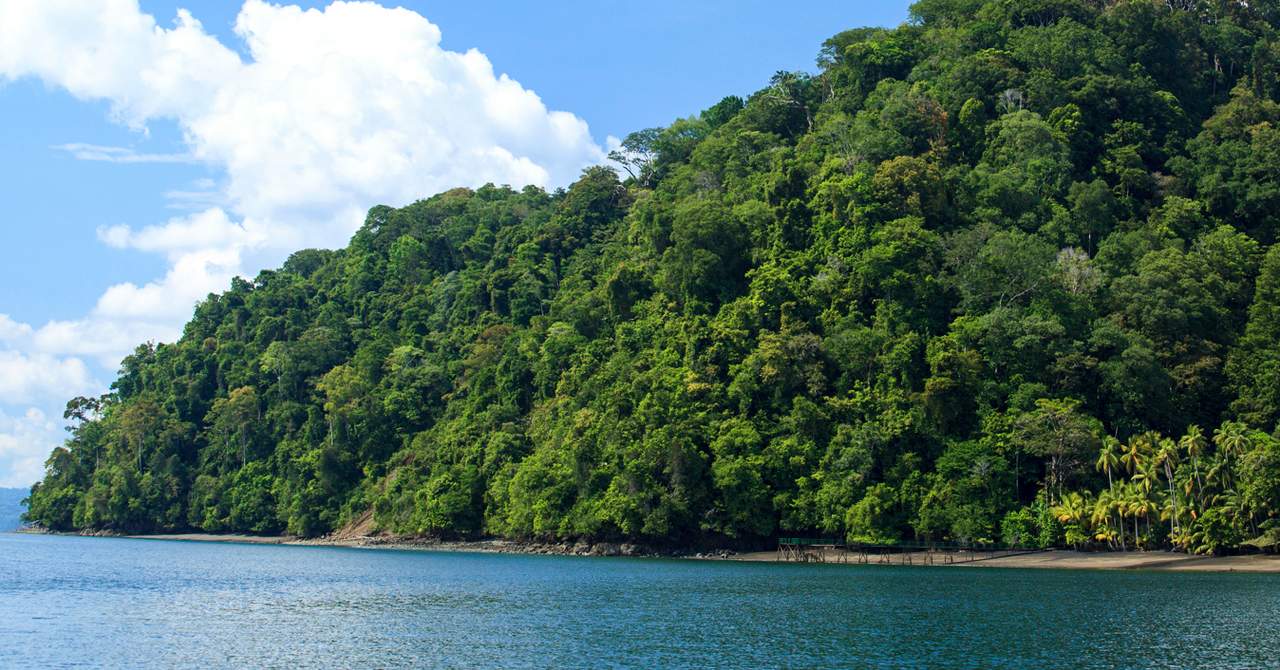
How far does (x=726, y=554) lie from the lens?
8775 cm

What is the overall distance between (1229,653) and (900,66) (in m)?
89.4

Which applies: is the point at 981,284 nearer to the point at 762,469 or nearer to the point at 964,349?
the point at 964,349

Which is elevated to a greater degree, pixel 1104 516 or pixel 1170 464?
pixel 1170 464

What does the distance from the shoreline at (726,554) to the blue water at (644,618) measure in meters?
3.27

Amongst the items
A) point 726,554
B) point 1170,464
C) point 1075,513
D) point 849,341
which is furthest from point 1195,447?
point 726,554

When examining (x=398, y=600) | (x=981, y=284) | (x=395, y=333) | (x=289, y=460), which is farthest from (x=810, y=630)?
(x=395, y=333)

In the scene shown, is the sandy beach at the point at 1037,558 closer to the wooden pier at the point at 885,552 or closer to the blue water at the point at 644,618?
the wooden pier at the point at 885,552

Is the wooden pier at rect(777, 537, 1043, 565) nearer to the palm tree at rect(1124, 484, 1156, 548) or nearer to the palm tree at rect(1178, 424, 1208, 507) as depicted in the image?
the palm tree at rect(1124, 484, 1156, 548)

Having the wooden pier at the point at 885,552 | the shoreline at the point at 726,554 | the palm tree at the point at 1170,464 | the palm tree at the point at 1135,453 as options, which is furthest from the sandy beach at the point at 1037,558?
the palm tree at the point at 1135,453

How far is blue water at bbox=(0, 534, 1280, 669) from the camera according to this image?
128 ft

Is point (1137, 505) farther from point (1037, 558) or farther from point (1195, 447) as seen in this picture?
point (1037, 558)

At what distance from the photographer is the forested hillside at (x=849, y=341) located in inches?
3100

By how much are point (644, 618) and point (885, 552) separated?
36.3 metres

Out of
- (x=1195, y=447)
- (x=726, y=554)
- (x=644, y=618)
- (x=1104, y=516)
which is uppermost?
(x=1195, y=447)
